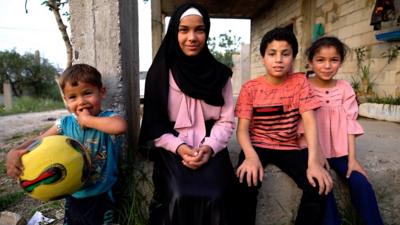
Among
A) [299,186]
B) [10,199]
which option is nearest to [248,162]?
[299,186]

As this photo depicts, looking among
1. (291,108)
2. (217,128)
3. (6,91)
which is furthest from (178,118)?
(6,91)

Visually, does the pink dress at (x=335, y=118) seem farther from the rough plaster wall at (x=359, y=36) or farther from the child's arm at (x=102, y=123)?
the rough plaster wall at (x=359, y=36)

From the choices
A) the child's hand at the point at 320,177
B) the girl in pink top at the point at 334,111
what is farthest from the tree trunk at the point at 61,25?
the child's hand at the point at 320,177

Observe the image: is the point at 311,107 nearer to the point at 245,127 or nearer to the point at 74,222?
the point at 245,127

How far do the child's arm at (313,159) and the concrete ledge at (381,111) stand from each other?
298 cm

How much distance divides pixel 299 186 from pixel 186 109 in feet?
2.75

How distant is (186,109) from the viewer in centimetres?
193

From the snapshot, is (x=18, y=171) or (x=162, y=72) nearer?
(x=18, y=171)

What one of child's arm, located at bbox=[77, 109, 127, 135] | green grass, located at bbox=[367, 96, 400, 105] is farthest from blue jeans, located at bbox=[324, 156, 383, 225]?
green grass, located at bbox=[367, 96, 400, 105]

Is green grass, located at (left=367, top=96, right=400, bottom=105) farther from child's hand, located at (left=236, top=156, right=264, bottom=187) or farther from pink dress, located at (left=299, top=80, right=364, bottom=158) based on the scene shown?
child's hand, located at (left=236, top=156, right=264, bottom=187)

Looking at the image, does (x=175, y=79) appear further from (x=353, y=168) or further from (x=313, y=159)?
(x=353, y=168)

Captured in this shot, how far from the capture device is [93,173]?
69.8 inches

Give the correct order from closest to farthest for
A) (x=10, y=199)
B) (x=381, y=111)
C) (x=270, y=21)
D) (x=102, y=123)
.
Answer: (x=102, y=123) < (x=10, y=199) < (x=381, y=111) < (x=270, y=21)

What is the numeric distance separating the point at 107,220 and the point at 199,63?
44.9 inches
